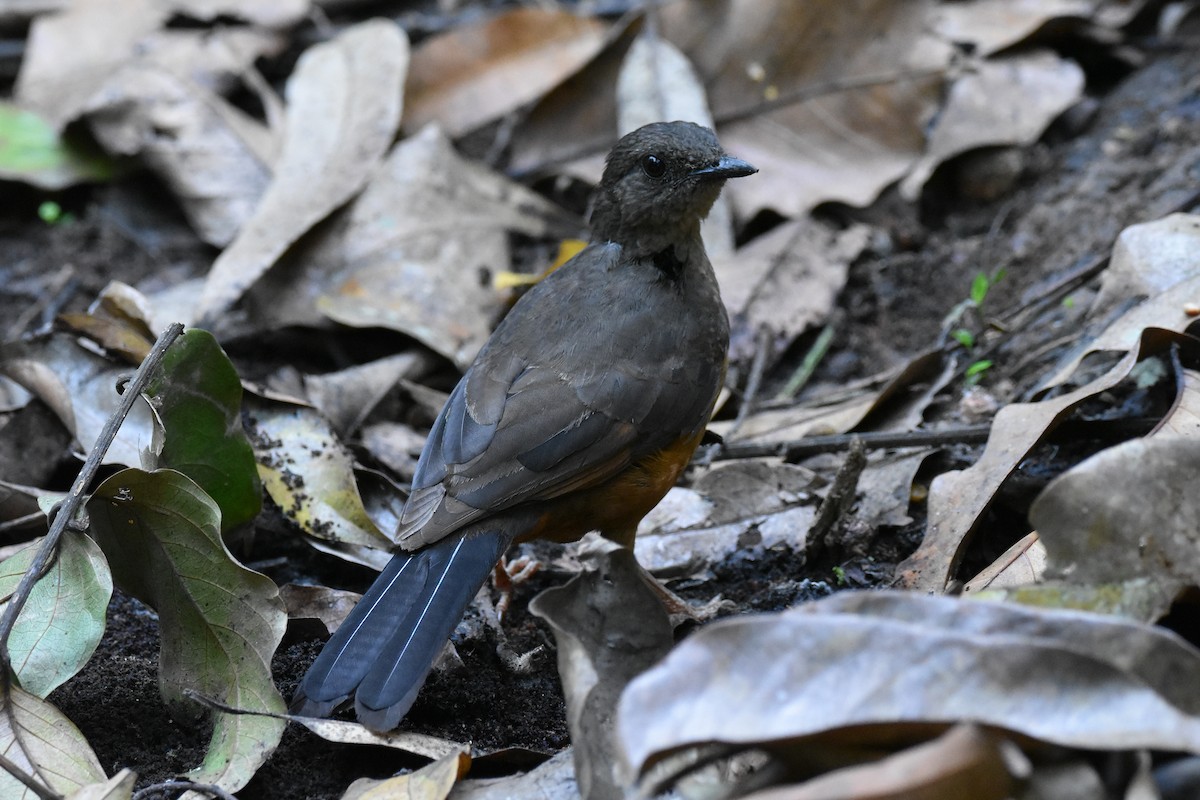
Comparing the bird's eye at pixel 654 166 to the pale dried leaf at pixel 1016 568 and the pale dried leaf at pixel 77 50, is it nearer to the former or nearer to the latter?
the pale dried leaf at pixel 1016 568

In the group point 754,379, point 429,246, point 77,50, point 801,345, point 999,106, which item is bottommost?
point 801,345

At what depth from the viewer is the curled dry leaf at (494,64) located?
6406 millimetres

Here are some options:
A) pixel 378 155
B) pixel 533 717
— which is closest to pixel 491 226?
pixel 378 155

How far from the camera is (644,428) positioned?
4.05 m

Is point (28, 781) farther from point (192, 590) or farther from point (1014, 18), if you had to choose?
point (1014, 18)

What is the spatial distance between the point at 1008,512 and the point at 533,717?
1.59 m

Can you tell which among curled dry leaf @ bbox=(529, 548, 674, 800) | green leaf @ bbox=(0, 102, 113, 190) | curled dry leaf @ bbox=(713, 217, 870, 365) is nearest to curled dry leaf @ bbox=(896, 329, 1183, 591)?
curled dry leaf @ bbox=(529, 548, 674, 800)

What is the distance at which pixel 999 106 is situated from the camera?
20.0 feet

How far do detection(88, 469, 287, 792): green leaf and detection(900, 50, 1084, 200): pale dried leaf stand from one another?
388 cm

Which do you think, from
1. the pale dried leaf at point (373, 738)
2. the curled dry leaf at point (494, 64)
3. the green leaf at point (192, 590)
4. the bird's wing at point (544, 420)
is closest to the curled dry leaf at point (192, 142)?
the curled dry leaf at point (494, 64)

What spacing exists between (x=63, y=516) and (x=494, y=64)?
399 centimetres

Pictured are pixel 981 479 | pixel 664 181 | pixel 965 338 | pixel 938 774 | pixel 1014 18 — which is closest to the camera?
pixel 938 774

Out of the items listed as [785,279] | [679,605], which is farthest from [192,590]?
[785,279]

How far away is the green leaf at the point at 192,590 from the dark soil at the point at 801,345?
0.20 metres
